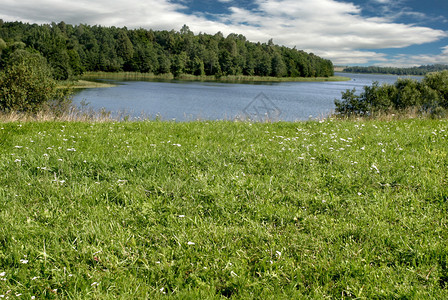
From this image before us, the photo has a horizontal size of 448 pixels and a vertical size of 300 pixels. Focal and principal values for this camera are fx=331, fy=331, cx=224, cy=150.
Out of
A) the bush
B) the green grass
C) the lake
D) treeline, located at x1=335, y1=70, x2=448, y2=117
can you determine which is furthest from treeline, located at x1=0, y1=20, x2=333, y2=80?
the green grass

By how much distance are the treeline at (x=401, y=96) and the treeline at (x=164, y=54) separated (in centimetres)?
7639

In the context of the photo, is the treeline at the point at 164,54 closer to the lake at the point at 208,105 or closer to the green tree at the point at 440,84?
the lake at the point at 208,105

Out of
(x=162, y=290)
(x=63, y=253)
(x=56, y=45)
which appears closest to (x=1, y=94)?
(x=63, y=253)

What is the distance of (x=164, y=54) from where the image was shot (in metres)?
125

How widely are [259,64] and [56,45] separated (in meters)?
80.5

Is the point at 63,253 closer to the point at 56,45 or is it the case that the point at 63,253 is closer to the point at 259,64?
the point at 56,45

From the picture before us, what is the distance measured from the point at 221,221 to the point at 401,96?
67.3ft

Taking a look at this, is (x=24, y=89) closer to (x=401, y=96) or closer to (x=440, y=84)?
(x=401, y=96)

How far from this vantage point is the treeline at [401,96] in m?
20.4

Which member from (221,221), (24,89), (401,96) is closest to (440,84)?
(401,96)

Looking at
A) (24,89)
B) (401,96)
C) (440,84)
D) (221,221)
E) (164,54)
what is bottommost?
(221,221)

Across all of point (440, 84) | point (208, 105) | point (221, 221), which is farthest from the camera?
point (208, 105)

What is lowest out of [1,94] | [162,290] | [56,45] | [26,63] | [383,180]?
[162,290]

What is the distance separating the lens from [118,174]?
5406mm
